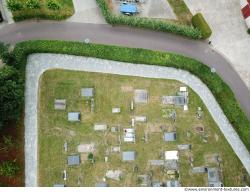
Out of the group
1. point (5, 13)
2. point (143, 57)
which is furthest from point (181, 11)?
point (5, 13)

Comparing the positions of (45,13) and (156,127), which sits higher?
(45,13)

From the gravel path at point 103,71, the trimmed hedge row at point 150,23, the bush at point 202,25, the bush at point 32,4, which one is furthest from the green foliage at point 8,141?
the bush at point 202,25

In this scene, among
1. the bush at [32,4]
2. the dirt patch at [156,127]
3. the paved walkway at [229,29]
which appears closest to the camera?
the dirt patch at [156,127]

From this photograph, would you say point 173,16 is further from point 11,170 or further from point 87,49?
point 11,170

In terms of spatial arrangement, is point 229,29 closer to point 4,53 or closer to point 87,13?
point 87,13

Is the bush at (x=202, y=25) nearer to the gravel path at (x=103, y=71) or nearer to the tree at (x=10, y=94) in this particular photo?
the gravel path at (x=103, y=71)

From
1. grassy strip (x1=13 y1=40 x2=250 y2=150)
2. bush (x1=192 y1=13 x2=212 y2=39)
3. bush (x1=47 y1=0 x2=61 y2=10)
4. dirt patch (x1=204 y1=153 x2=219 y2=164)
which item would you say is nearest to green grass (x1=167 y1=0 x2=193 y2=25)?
bush (x1=192 y1=13 x2=212 y2=39)
